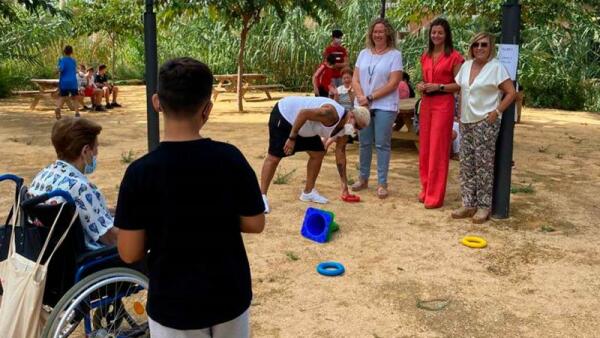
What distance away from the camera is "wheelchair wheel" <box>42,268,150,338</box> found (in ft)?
7.63

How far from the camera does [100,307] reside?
100 inches

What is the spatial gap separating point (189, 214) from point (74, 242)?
3.10 ft

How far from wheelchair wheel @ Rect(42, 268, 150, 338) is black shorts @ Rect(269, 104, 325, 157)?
2317 millimetres

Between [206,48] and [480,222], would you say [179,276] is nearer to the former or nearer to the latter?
[480,222]

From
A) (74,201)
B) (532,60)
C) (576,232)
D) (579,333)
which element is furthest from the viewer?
(532,60)

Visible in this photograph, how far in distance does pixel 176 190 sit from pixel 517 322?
2.28 meters

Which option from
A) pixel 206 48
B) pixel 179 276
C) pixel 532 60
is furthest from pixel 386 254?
pixel 206 48

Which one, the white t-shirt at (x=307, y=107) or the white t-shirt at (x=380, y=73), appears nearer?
the white t-shirt at (x=307, y=107)

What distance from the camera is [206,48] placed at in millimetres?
19219

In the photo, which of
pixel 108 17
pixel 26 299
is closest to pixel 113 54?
pixel 108 17

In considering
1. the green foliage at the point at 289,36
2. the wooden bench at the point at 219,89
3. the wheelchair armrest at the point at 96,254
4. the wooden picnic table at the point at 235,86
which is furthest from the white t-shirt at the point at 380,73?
the wooden picnic table at the point at 235,86

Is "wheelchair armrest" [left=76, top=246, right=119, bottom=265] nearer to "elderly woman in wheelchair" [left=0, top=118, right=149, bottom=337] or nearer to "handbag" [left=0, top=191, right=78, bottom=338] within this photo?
"elderly woman in wheelchair" [left=0, top=118, right=149, bottom=337]

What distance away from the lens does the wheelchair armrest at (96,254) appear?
244 cm

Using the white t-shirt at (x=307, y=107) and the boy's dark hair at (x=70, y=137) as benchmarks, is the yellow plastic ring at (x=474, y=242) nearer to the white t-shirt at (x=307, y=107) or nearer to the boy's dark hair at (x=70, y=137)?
the white t-shirt at (x=307, y=107)
